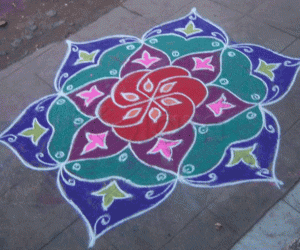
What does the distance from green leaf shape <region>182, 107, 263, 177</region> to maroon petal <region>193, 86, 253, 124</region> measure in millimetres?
98

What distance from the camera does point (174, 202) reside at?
512 centimetres

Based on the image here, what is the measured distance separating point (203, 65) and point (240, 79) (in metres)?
0.64

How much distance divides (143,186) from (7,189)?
1.82 meters

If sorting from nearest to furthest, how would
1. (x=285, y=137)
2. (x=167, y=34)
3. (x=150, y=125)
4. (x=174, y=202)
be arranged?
(x=174, y=202)
(x=285, y=137)
(x=150, y=125)
(x=167, y=34)

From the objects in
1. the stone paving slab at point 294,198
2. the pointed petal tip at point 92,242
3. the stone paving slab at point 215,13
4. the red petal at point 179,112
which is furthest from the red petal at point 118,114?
the stone paving slab at point 294,198

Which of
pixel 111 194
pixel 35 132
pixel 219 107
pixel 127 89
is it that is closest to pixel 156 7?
pixel 127 89

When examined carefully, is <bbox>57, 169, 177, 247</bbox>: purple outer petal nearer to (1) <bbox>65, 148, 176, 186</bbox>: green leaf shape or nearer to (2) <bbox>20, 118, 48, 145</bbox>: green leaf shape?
(1) <bbox>65, 148, 176, 186</bbox>: green leaf shape

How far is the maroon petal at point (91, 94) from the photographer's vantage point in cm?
627

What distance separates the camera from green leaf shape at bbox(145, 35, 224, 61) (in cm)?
682

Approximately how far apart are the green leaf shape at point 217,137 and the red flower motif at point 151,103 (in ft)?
1.31

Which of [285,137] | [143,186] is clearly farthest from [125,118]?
[285,137]

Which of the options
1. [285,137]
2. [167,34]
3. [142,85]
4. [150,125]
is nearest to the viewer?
[285,137]

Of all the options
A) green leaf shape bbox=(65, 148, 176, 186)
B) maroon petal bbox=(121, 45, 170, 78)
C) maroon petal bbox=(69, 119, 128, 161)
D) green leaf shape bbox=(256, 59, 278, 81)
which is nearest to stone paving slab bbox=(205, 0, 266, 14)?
green leaf shape bbox=(256, 59, 278, 81)

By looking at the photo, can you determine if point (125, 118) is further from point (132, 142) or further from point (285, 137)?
point (285, 137)
